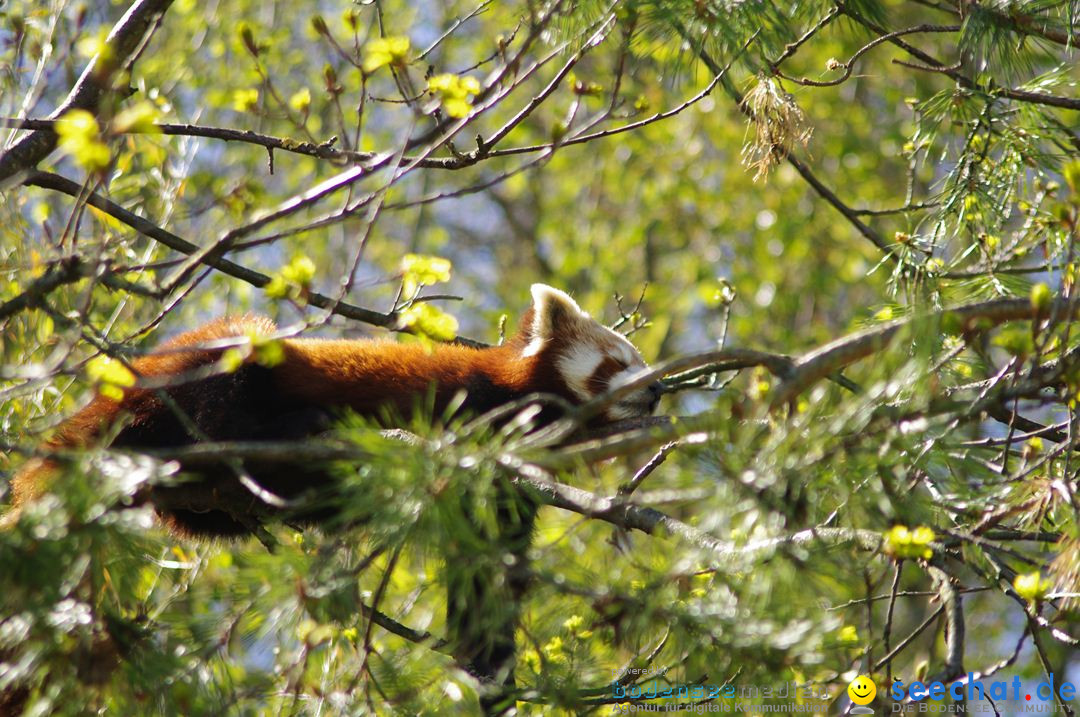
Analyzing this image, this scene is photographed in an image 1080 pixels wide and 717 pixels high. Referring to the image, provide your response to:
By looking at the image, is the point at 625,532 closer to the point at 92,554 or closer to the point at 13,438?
the point at 92,554

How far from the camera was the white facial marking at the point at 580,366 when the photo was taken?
155 inches

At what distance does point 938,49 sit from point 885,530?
784 cm

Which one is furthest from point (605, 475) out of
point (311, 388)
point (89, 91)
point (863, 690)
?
point (89, 91)

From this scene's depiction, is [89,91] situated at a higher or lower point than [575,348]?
lower

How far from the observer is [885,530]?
2.17 metres

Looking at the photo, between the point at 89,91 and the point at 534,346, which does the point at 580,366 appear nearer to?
the point at 534,346

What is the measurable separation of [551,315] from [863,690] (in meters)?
2.04

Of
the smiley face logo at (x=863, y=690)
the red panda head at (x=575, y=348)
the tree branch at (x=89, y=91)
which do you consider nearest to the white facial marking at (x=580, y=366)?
the red panda head at (x=575, y=348)

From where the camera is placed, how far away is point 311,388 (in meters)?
3.54

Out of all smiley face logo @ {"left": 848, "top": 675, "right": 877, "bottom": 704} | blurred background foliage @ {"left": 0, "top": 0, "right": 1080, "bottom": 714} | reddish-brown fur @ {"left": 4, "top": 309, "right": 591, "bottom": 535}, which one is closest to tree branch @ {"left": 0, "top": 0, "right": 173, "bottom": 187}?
blurred background foliage @ {"left": 0, "top": 0, "right": 1080, "bottom": 714}

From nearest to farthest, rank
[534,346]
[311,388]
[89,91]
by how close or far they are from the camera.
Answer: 1. [89,91]
2. [311,388]
3. [534,346]

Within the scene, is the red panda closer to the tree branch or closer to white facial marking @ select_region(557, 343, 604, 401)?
white facial marking @ select_region(557, 343, 604, 401)

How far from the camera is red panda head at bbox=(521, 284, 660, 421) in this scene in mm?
3930

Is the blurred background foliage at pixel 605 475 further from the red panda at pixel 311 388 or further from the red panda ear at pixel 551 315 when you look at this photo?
the red panda ear at pixel 551 315
